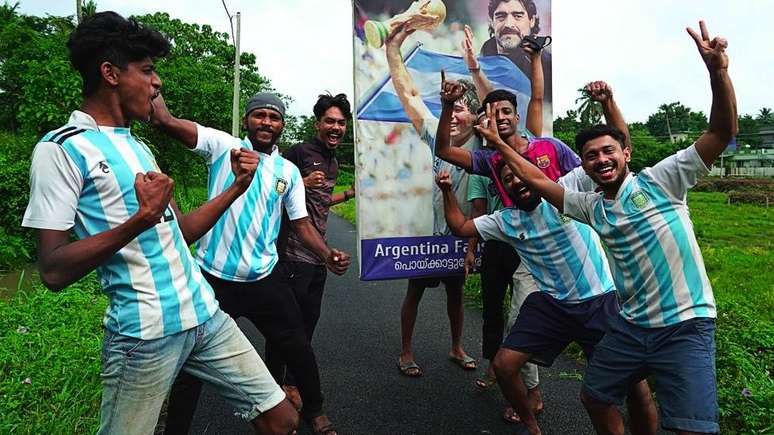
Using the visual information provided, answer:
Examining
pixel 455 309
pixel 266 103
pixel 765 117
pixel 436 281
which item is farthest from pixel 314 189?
pixel 765 117

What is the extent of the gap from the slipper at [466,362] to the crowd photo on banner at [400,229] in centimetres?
5

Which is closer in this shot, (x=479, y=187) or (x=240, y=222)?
(x=240, y=222)

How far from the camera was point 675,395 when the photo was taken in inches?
89.7

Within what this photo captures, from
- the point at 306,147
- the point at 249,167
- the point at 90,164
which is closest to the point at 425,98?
the point at 306,147

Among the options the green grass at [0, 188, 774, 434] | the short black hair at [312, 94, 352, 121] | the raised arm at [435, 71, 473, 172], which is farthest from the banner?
the green grass at [0, 188, 774, 434]

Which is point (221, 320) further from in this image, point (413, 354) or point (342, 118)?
point (413, 354)

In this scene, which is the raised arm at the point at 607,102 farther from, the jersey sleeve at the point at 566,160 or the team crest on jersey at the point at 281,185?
the team crest on jersey at the point at 281,185

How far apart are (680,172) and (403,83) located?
1931 millimetres

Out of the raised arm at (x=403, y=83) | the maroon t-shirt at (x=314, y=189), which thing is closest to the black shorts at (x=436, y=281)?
the maroon t-shirt at (x=314, y=189)

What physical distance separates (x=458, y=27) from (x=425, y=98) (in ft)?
1.84

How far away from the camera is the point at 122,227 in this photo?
1618mm

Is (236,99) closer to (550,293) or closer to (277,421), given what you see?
(550,293)

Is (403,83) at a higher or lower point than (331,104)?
higher

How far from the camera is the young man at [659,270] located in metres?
2.21
